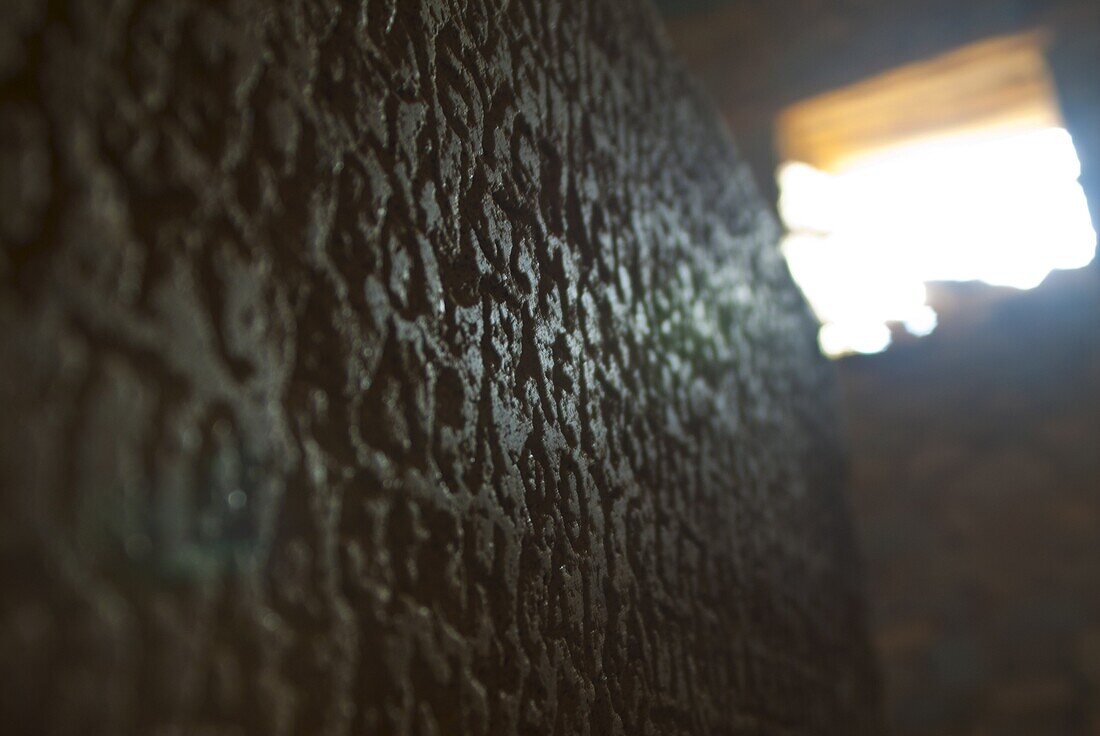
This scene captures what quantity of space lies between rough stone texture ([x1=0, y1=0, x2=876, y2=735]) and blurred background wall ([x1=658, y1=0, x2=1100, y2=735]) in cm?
167

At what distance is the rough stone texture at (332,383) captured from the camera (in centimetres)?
14

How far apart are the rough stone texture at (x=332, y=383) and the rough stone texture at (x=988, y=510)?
167 centimetres

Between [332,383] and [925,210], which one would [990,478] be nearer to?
[925,210]

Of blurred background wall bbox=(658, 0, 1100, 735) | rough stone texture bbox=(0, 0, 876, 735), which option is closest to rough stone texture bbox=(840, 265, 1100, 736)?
blurred background wall bbox=(658, 0, 1100, 735)

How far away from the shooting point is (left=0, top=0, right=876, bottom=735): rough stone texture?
5.5 inches

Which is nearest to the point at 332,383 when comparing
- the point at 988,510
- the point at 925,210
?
the point at 988,510

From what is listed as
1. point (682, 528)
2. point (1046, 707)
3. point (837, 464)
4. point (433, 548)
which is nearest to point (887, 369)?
point (1046, 707)

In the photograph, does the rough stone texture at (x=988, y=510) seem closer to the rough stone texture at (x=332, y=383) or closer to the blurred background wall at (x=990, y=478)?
the blurred background wall at (x=990, y=478)

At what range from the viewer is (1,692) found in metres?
0.12

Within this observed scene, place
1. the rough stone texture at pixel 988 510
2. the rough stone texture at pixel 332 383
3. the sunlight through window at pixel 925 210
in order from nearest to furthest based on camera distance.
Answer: the rough stone texture at pixel 332 383 < the rough stone texture at pixel 988 510 < the sunlight through window at pixel 925 210

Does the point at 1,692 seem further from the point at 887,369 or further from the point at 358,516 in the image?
the point at 887,369

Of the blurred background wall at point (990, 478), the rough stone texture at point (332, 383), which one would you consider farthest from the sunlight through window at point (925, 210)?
the rough stone texture at point (332, 383)

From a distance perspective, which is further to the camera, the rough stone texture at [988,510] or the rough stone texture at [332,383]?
the rough stone texture at [988,510]

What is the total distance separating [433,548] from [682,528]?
0.25 metres
